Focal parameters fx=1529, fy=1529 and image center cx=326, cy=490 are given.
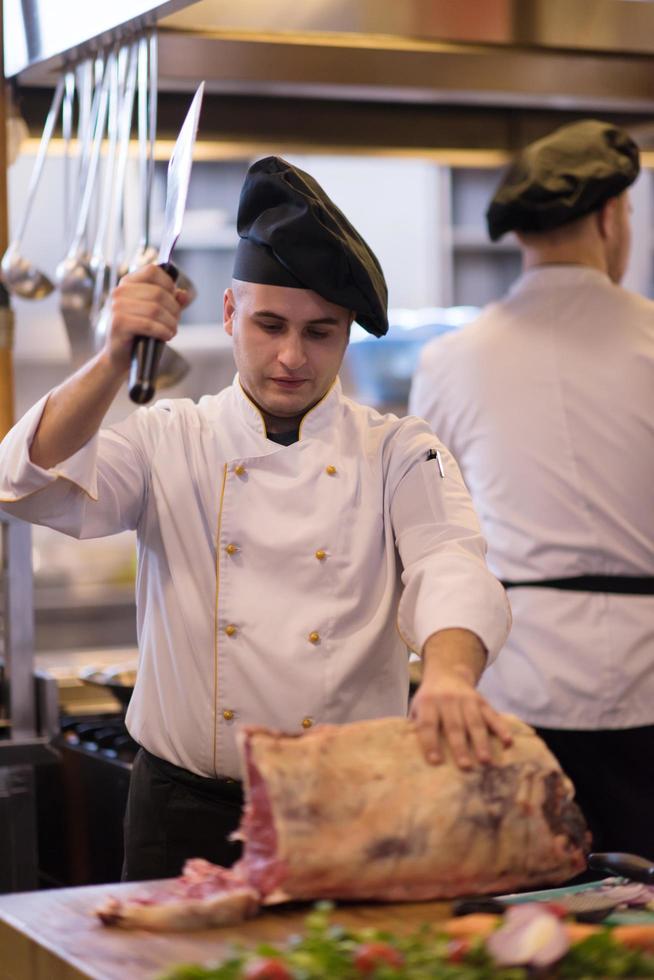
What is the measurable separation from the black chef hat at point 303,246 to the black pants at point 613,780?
1.06m

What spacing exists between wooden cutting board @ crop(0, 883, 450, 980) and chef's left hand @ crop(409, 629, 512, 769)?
6.2 inches

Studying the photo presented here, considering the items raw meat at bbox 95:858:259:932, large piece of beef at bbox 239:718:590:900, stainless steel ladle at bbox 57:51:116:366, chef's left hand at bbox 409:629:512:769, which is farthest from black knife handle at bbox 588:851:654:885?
stainless steel ladle at bbox 57:51:116:366

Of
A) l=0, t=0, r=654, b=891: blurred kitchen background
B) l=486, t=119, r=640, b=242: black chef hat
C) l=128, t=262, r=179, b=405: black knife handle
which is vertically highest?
l=0, t=0, r=654, b=891: blurred kitchen background

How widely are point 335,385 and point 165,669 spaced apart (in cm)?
44

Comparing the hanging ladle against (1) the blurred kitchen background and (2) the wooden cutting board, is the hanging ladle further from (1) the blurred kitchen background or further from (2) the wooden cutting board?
(2) the wooden cutting board

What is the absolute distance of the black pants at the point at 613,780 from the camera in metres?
2.64

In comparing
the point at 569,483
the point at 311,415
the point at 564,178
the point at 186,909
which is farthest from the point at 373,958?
the point at 564,178

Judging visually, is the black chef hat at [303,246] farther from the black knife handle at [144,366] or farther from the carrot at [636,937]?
the carrot at [636,937]

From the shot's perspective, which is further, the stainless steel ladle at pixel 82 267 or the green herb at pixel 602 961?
the stainless steel ladle at pixel 82 267

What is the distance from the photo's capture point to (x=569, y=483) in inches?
108

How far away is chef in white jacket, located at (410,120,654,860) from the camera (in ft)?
8.88

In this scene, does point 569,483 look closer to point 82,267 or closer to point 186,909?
point 82,267

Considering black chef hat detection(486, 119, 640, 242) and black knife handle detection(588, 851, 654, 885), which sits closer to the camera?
black knife handle detection(588, 851, 654, 885)

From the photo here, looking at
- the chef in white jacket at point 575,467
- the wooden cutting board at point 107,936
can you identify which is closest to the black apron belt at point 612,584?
the chef in white jacket at point 575,467
